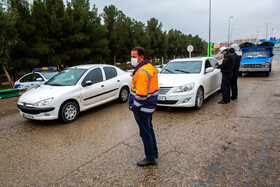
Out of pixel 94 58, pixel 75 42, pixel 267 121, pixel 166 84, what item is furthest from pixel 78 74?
pixel 94 58

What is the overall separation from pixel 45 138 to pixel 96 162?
1.83 metres

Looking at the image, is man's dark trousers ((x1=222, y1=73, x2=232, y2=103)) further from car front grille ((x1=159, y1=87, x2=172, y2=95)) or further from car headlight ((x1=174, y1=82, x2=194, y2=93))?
car front grille ((x1=159, y1=87, x2=172, y2=95))

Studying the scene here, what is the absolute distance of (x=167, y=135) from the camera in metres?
4.28

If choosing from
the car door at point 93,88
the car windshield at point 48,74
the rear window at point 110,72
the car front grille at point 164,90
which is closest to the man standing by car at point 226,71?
the car front grille at point 164,90

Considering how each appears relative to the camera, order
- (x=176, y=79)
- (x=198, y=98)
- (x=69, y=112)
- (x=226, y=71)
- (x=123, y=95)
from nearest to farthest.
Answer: (x=69, y=112) < (x=198, y=98) < (x=176, y=79) < (x=226, y=71) < (x=123, y=95)

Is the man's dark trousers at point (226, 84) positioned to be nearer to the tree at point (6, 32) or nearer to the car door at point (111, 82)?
the car door at point (111, 82)

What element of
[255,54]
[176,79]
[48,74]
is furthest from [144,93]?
[255,54]

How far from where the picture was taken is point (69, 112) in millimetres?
5449

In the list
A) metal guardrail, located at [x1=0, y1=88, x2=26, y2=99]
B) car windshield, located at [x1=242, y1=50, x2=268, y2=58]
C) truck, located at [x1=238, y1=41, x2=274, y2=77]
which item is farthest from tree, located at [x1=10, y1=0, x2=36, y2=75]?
car windshield, located at [x1=242, y1=50, x2=268, y2=58]

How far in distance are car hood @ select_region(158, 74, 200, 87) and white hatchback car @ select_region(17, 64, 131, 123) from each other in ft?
5.76

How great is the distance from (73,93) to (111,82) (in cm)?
162

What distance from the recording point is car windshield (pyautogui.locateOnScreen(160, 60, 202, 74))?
668cm

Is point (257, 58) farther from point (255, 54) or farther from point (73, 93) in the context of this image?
point (73, 93)

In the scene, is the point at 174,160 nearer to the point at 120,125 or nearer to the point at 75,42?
the point at 120,125
